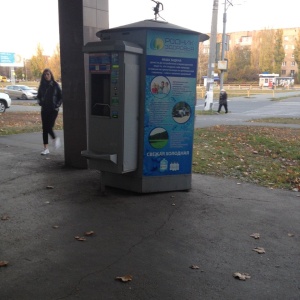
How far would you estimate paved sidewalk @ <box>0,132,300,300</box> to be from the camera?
329 centimetres

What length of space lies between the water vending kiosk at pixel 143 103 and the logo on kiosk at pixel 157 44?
14 mm

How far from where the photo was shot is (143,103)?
562 centimetres

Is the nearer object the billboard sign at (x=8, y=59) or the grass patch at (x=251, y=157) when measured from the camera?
the grass patch at (x=251, y=157)

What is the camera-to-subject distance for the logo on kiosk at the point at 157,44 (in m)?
5.47

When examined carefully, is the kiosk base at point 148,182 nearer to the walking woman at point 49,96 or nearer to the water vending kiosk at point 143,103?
the water vending kiosk at point 143,103

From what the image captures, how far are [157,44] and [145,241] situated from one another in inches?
111

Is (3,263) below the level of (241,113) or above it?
above

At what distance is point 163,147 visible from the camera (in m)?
5.87

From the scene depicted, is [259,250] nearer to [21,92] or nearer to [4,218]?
[4,218]

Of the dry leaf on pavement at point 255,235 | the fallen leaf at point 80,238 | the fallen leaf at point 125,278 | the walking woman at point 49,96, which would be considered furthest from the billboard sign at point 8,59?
the fallen leaf at point 125,278

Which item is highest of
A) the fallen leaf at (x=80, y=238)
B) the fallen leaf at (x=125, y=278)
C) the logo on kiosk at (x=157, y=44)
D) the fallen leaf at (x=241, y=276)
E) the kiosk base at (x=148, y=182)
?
the logo on kiosk at (x=157, y=44)

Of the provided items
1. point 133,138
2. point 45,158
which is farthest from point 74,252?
point 45,158

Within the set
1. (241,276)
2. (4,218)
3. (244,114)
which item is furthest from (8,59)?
(241,276)

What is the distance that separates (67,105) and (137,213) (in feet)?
10.3
